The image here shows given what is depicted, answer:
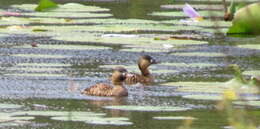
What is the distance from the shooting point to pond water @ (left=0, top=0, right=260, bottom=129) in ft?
21.0

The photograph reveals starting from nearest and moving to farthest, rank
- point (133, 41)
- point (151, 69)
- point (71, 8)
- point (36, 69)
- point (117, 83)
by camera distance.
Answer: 1. point (117, 83)
2. point (36, 69)
3. point (151, 69)
4. point (133, 41)
5. point (71, 8)

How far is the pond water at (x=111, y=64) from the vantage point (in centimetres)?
641

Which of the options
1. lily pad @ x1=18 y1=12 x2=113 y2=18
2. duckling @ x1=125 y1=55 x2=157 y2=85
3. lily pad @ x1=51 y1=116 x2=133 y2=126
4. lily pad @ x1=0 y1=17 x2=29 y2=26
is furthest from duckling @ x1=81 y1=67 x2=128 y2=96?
lily pad @ x1=18 y1=12 x2=113 y2=18

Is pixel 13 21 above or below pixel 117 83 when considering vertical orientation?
above

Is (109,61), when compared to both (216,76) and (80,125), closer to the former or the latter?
(216,76)

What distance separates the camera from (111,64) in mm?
9578

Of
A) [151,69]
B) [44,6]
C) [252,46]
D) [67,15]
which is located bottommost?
[151,69]

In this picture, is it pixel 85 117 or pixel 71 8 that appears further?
pixel 71 8

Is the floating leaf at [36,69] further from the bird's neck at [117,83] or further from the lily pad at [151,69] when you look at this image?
the bird's neck at [117,83]

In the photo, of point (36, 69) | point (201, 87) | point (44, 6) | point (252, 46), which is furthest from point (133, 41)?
point (44, 6)

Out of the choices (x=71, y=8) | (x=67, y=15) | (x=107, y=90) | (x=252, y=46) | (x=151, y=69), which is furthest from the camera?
(x=71, y=8)

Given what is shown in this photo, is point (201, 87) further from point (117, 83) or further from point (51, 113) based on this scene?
point (51, 113)

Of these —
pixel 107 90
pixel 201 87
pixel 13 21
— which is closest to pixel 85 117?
pixel 107 90

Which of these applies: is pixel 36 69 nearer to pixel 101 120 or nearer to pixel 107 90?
pixel 107 90
